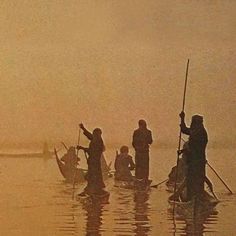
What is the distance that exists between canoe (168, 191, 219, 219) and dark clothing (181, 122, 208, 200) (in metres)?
0.10

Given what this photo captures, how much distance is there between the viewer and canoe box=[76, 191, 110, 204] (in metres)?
12.0

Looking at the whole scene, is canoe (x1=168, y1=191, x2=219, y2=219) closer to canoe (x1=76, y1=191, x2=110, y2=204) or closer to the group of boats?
the group of boats

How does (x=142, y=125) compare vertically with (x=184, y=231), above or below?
above

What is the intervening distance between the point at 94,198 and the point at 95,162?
537 mm

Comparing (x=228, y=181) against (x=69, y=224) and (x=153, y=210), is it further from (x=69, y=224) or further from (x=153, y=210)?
(x=69, y=224)

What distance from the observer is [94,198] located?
40.7ft

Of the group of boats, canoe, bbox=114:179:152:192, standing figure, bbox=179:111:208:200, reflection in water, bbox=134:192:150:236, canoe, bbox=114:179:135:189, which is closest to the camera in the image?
reflection in water, bbox=134:192:150:236

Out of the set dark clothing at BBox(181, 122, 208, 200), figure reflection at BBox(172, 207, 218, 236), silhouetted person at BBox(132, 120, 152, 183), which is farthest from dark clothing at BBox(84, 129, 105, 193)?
figure reflection at BBox(172, 207, 218, 236)

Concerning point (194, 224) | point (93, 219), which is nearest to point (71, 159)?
point (93, 219)

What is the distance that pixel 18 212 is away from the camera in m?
10.6

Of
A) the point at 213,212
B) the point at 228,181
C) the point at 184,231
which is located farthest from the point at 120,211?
the point at 228,181

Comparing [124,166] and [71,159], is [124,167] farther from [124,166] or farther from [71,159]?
[71,159]

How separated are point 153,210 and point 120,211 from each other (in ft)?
1.60

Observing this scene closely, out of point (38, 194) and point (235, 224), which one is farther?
point (38, 194)
